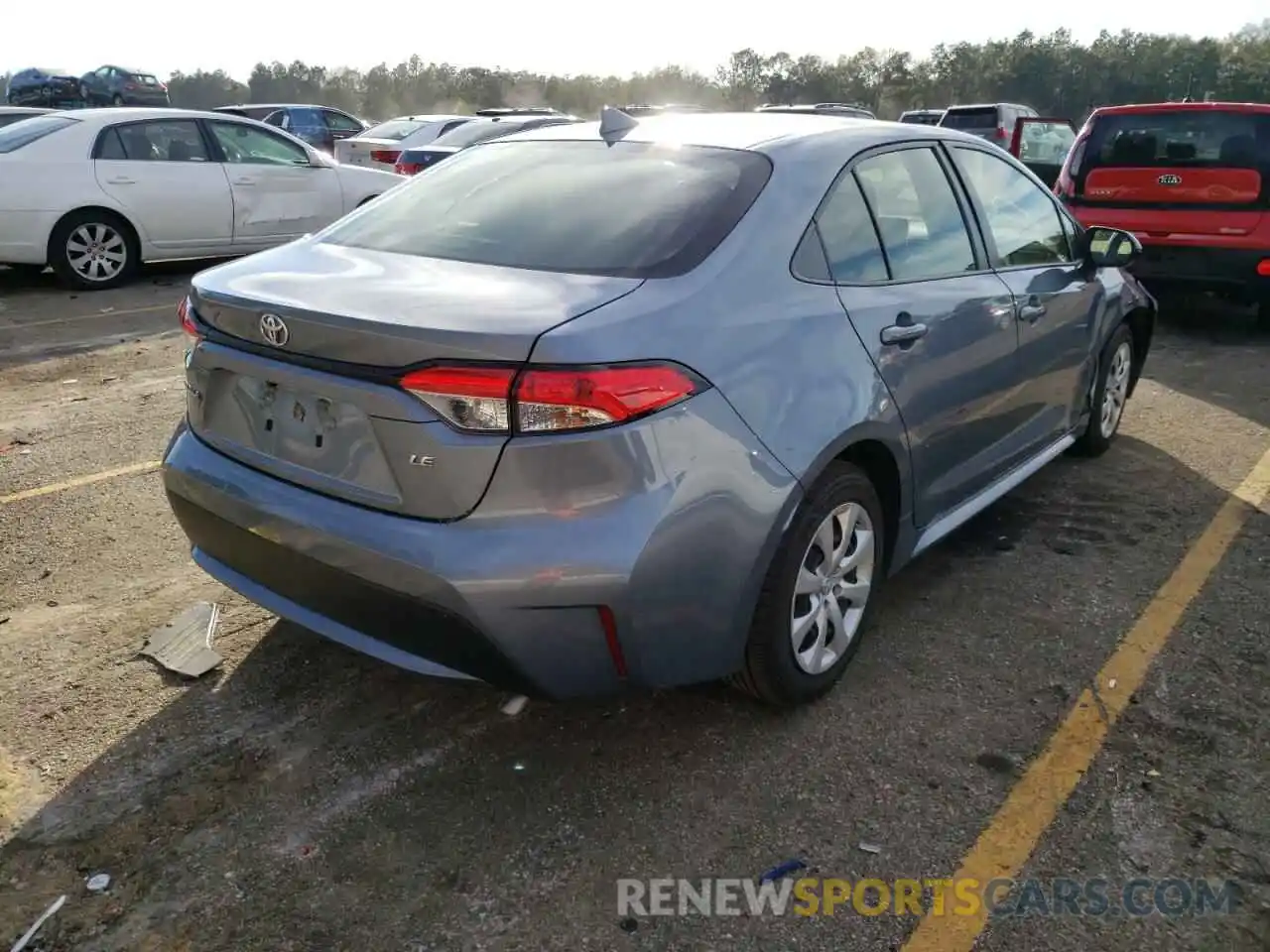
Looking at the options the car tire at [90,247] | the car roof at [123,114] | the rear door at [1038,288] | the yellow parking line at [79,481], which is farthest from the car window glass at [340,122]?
the rear door at [1038,288]

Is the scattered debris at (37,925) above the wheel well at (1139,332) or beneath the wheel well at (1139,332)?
beneath

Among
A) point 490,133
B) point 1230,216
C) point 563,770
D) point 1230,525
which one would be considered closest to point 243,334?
point 563,770

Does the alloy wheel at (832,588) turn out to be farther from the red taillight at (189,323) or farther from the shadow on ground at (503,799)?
Answer: the red taillight at (189,323)

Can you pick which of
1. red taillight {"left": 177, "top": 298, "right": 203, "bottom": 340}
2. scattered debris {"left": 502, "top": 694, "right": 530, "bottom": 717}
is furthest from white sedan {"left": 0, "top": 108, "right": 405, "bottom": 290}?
scattered debris {"left": 502, "top": 694, "right": 530, "bottom": 717}

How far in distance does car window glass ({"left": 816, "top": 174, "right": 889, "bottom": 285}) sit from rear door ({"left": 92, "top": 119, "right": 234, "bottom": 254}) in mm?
7975

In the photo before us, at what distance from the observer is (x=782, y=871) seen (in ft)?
8.04

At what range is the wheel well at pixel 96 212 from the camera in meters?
8.88

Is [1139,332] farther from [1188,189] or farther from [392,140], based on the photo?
[392,140]

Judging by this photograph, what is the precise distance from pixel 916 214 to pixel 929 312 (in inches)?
15.2

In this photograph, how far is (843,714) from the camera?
307 centimetres

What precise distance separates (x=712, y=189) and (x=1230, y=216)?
6255 millimetres

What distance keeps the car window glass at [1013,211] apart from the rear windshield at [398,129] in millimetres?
12487

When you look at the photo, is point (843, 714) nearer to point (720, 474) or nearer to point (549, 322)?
point (720, 474)

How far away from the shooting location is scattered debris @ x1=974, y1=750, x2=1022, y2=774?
283 cm
